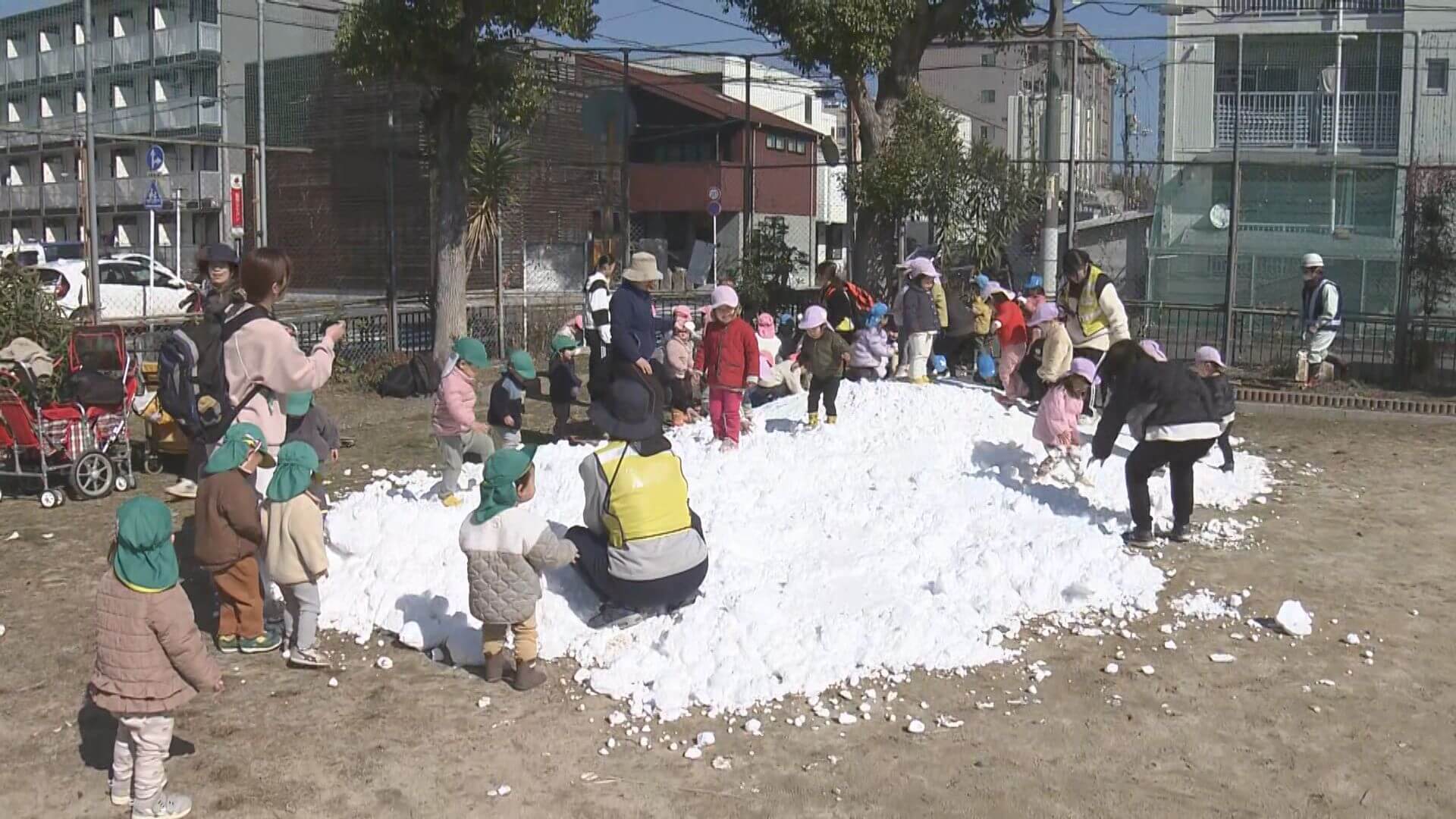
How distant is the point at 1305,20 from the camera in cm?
2997

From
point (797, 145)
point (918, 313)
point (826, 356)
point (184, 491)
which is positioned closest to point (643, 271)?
point (826, 356)

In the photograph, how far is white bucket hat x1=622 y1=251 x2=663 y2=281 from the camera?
10.3 meters

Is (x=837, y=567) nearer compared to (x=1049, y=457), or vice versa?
(x=837, y=567)

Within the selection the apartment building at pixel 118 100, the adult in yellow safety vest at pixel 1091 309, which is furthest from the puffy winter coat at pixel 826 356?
the apartment building at pixel 118 100

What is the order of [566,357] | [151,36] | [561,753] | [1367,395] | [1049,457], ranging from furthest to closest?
[151,36]
[1367,395]
[566,357]
[1049,457]
[561,753]

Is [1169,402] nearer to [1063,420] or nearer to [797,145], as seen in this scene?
[1063,420]

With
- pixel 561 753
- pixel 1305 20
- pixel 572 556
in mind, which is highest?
pixel 1305 20

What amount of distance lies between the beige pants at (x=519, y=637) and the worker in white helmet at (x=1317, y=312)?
1213 cm

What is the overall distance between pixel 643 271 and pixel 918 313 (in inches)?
128

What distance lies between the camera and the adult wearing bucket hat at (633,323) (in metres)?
10.2

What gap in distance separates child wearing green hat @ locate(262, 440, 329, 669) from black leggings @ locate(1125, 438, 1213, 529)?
5.03 metres

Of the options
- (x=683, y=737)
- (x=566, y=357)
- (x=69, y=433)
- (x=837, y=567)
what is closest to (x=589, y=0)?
(x=566, y=357)

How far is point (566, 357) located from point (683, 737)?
702 cm

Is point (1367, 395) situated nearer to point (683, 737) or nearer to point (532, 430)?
point (532, 430)
